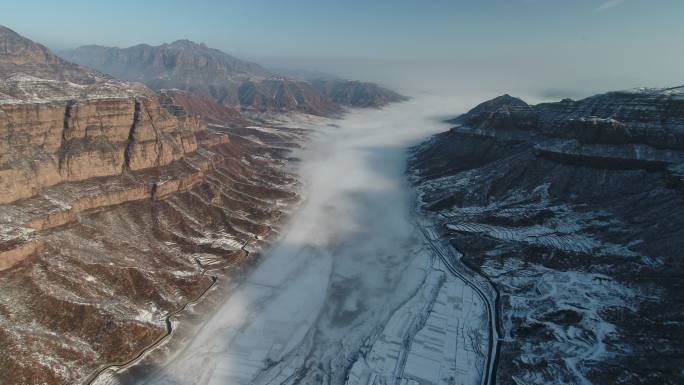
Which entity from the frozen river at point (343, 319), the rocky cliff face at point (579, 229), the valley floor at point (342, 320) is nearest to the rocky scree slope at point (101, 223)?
the valley floor at point (342, 320)

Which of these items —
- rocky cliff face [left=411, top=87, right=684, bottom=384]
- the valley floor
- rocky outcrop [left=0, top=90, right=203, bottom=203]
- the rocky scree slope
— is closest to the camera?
rocky cliff face [left=411, top=87, right=684, bottom=384]

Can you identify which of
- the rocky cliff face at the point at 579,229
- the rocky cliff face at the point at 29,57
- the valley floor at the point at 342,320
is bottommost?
the valley floor at the point at 342,320

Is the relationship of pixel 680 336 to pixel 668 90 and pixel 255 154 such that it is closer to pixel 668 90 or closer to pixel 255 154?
pixel 668 90

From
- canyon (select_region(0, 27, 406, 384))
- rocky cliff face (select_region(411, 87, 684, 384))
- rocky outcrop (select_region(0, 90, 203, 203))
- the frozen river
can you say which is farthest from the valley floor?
rocky outcrop (select_region(0, 90, 203, 203))

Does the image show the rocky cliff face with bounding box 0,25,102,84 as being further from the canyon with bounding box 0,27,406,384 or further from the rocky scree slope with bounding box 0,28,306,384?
the canyon with bounding box 0,27,406,384

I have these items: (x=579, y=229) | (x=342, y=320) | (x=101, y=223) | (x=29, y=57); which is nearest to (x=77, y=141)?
(x=101, y=223)

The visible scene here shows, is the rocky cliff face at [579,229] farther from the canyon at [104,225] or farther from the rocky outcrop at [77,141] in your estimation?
the rocky outcrop at [77,141]
